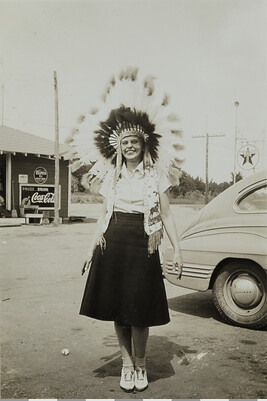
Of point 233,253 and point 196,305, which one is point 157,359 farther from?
point 196,305

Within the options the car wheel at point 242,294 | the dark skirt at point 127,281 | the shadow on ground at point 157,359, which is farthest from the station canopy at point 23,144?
the dark skirt at point 127,281

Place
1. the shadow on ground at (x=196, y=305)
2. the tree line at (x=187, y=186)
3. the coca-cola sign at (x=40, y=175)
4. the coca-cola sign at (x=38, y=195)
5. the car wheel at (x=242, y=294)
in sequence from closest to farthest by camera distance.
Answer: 1. the tree line at (x=187, y=186)
2. the car wheel at (x=242, y=294)
3. the shadow on ground at (x=196, y=305)
4. the coca-cola sign at (x=38, y=195)
5. the coca-cola sign at (x=40, y=175)

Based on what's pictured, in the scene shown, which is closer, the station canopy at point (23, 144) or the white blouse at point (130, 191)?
the white blouse at point (130, 191)

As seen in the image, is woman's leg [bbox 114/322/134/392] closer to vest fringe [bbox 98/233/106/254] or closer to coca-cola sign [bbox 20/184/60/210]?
vest fringe [bbox 98/233/106/254]

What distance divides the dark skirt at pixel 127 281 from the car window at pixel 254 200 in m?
A: 1.74

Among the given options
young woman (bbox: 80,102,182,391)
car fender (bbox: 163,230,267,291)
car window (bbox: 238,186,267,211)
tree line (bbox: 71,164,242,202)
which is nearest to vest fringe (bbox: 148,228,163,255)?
young woman (bbox: 80,102,182,391)

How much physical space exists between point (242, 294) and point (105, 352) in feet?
4.46

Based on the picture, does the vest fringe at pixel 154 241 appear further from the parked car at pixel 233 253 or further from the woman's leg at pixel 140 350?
the parked car at pixel 233 253

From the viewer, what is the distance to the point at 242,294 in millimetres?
4180

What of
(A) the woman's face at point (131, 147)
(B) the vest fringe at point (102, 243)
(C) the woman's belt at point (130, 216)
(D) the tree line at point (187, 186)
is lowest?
(B) the vest fringe at point (102, 243)

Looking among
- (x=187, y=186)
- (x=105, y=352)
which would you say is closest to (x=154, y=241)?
(x=187, y=186)

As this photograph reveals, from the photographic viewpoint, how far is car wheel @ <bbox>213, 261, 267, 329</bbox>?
4.09 metres

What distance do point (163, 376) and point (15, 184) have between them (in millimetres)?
15119

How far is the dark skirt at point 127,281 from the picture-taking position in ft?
9.45
